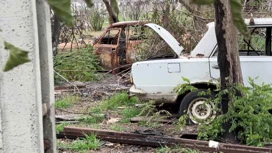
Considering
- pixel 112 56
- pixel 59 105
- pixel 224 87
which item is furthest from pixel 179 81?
pixel 112 56

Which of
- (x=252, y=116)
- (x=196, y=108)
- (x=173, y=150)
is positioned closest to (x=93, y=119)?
(x=196, y=108)

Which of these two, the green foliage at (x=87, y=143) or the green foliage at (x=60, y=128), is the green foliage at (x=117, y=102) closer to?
the green foliage at (x=60, y=128)

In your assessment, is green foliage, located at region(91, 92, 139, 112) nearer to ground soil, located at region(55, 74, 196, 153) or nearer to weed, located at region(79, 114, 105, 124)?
ground soil, located at region(55, 74, 196, 153)

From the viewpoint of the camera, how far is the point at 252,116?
5.77 meters

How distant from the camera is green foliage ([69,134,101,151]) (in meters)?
6.05

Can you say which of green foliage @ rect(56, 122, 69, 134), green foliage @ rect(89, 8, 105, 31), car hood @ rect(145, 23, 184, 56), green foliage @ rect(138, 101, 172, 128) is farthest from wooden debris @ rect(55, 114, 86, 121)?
green foliage @ rect(89, 8, 105, 31)

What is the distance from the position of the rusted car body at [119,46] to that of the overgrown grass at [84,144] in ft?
20.8

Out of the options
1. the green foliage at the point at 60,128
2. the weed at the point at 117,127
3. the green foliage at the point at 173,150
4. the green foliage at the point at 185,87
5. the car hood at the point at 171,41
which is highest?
the car hood at the point at 171,41

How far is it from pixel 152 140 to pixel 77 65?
21.4 feet

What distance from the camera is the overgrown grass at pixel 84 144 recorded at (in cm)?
→ 605

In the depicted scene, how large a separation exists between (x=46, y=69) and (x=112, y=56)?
426 inches

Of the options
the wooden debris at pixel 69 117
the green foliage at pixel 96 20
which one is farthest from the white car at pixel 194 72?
the green foliage at pixel 96 20

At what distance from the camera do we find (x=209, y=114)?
22.6 feet

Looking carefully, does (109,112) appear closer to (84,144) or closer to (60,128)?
(60,128)
